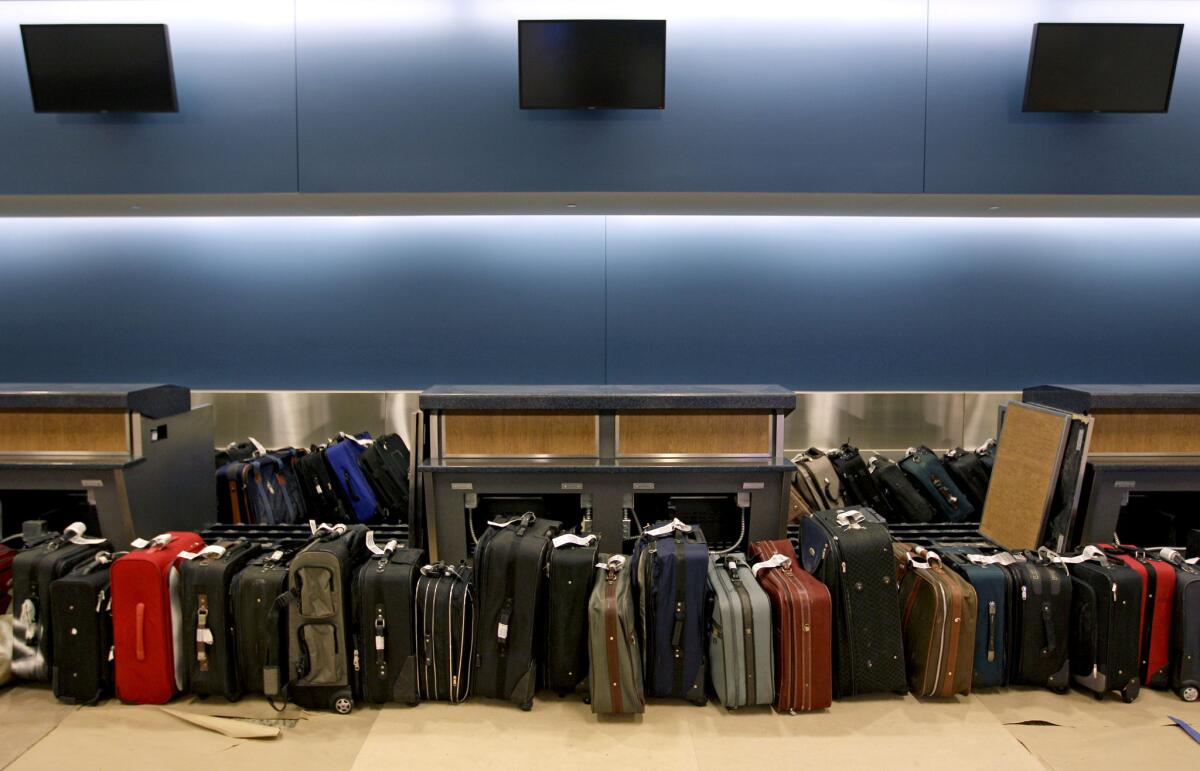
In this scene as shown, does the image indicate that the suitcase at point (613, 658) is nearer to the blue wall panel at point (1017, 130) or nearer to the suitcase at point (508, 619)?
the suitcase at point (508, 619)

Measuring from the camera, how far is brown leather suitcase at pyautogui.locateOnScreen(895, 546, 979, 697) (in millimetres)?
2627

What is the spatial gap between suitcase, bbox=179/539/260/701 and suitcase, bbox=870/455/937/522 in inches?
150

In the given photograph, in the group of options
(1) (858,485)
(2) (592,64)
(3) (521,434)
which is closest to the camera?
(3) (521,434)

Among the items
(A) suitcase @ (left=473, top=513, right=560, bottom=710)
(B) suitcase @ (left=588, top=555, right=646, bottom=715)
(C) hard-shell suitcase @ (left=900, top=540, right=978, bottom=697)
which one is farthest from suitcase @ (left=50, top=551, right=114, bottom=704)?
(C) hard-shell suitcase @ (left=900, top=540, right=978, bottom=697)

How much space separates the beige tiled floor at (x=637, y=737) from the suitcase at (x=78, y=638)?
0.28ft

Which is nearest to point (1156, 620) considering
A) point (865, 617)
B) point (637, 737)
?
point (865, 617)

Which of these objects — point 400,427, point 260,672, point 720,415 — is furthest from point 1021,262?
point 260,672

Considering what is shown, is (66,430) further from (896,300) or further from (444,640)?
(896,300)

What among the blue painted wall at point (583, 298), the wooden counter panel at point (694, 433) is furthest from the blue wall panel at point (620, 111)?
the wooden counter panel at point (694, 433)

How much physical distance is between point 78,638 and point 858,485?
14.2 ft

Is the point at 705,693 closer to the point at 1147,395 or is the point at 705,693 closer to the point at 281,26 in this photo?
the point at 1147,395

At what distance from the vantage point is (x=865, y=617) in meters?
2.65

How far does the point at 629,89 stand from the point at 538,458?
2471 millimetres

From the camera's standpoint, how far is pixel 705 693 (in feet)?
8.77
